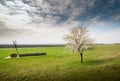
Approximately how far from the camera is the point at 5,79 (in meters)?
16.9

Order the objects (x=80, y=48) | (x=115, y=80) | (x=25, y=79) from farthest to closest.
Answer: (x=80, y=48)
(x=25, y=79)
(x=115, y=80)

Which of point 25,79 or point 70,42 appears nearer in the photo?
point 25,79

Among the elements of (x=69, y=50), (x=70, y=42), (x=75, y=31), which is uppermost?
(x=75, y=31)

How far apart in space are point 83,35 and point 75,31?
2.14 metres

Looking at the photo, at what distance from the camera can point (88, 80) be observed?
1505cm

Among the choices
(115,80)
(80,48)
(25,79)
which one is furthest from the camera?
(80,48)

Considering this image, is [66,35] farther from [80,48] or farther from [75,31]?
[80,48]

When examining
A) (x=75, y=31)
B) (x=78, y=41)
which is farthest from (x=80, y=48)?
(x=75, y=31)

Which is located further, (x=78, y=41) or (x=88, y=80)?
(x=78, y=41)

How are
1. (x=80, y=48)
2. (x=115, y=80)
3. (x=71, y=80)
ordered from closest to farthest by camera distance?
1. (x=115, y=80)
2. (x=71, y=80)
3. (x=80, y=48)

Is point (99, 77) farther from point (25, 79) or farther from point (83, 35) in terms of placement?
point (83, 35)

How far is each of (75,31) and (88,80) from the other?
51.5 feet

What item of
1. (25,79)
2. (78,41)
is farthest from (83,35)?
(25,79)

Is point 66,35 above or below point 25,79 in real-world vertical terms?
above
